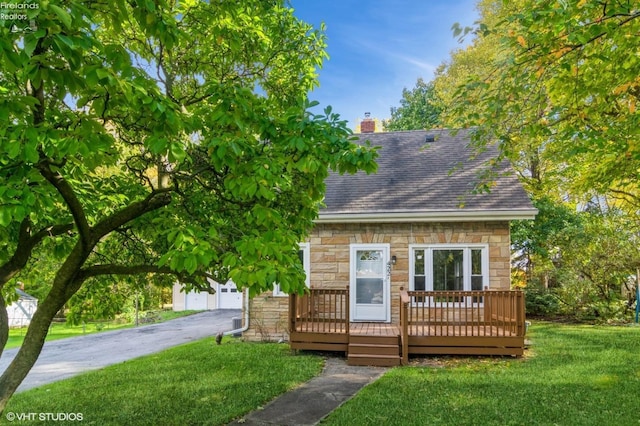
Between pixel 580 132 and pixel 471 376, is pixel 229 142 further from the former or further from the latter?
pixel 471 376

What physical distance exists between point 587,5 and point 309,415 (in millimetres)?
5249

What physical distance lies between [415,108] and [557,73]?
82.3ft

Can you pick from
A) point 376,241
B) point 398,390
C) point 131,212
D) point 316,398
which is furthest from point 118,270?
point 376,241

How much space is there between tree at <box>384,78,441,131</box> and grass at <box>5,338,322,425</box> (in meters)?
22.4

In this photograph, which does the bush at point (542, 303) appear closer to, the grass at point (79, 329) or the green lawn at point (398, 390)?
the green lawn at point (398, 390)

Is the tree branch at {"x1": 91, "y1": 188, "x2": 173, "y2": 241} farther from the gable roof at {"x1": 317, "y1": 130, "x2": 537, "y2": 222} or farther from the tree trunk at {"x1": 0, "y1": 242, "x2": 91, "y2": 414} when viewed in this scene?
the gable roof at {"x1": 317, "y1": 130, "x2": 537, "y2": 222}

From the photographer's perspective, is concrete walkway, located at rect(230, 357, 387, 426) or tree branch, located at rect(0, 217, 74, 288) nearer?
tree branch, located at rect(0, 217, 74, 288)

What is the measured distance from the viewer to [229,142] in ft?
9.89

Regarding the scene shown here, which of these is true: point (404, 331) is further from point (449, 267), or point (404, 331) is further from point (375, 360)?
point (449, 267)

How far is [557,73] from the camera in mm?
5242

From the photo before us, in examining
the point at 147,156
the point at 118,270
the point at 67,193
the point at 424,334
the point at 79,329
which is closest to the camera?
the point at 67,193

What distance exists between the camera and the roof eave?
9.80 m

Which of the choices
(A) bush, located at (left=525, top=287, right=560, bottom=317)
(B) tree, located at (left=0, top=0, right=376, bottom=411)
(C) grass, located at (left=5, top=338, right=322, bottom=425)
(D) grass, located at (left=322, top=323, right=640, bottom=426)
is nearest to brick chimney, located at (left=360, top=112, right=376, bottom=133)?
(A) bush, located at (left=525, top=287, right=560, bottom=317)

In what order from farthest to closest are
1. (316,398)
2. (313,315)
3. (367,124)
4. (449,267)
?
(367,124), (449,267), (313,315), (316,398)
